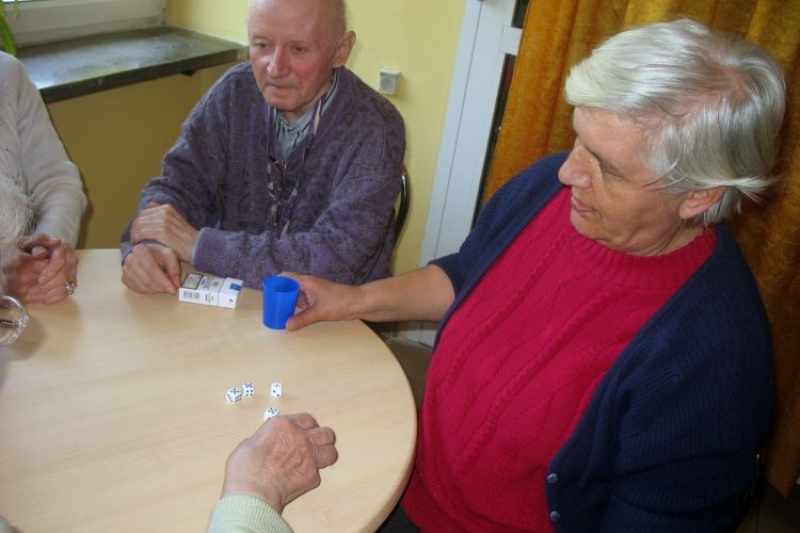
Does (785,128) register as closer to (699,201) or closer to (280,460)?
(699,201)

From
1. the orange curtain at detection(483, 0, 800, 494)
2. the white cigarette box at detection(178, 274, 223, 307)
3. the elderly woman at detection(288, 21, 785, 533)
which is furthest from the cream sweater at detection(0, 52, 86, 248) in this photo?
the orange curtain at detection(483, 0, 800, 494)

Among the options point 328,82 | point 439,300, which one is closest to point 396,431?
point 439,300

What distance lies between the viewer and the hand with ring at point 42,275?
4.71 ft

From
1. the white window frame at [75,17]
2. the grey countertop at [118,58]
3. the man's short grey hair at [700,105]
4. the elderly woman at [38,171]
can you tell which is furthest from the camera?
the white window frame at [75,17]

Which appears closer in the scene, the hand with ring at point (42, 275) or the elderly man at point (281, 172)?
the hand with ring at point (42, 275)

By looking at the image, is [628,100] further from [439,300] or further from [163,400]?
[163,400]

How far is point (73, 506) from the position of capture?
100 cm

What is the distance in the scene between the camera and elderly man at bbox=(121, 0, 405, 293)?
1.59 meters

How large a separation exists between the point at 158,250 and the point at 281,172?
0.41 meters

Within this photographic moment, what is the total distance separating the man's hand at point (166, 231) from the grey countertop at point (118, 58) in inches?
31.7

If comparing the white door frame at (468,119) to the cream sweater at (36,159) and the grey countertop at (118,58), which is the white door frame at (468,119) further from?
the cream sweater at (36,159)

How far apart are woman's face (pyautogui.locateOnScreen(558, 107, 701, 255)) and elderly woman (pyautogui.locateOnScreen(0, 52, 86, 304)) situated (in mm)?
1112

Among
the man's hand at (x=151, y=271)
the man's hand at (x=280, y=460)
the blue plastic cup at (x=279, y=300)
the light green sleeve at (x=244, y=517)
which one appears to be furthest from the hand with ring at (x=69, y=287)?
the light green sleeve at (x=244, y=517)

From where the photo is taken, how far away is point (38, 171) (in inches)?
70.4
